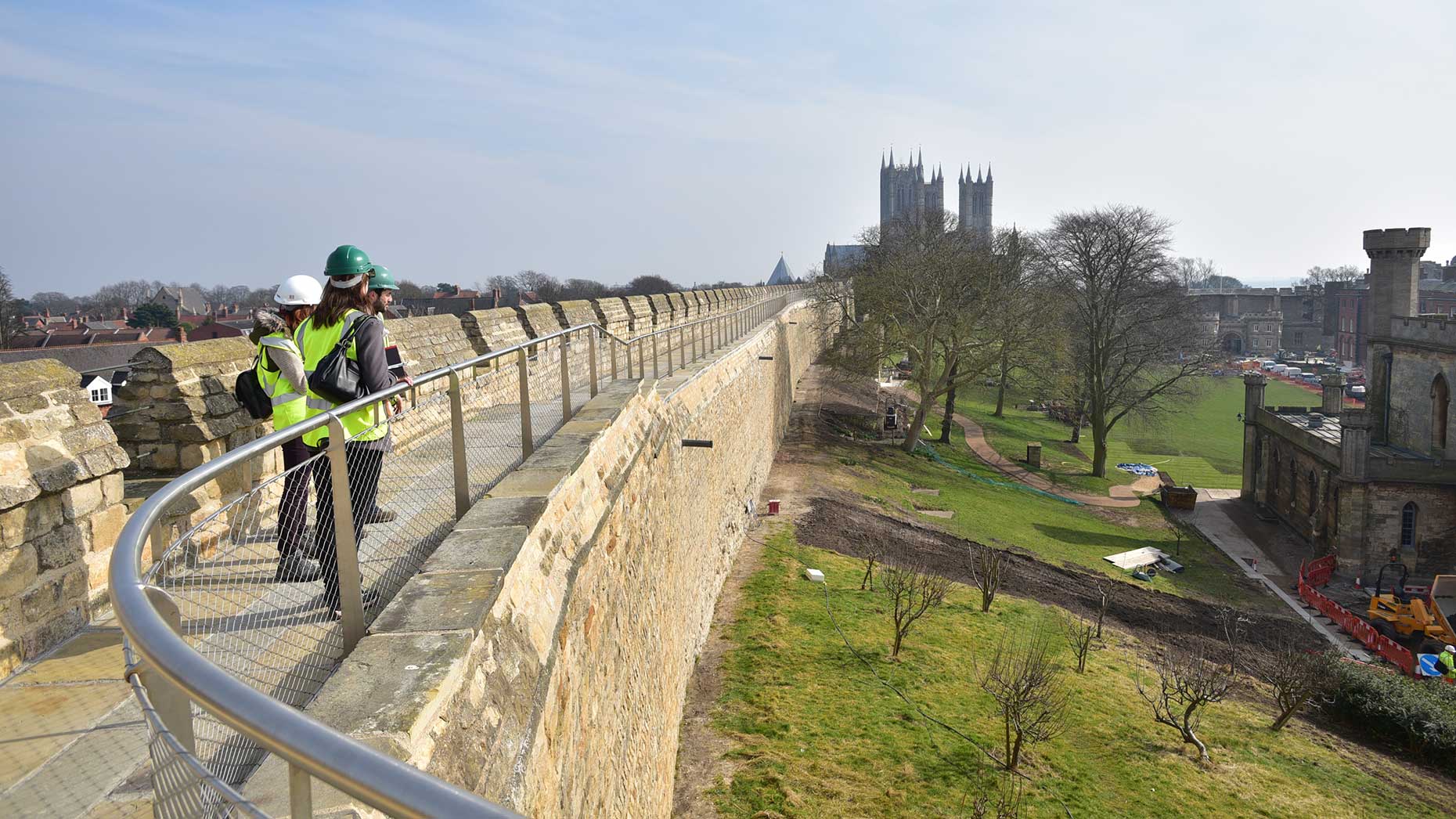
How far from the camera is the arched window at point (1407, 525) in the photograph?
80.2 feet

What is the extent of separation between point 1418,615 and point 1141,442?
23819 millimetres

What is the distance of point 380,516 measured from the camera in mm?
3879

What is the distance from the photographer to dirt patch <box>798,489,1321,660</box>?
56.6 ft

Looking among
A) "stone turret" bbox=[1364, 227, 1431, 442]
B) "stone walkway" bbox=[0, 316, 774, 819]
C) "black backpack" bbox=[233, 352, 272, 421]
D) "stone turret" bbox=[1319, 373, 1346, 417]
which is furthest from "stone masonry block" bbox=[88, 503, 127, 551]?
"stone turret" bbox=[1364, 227, 1431, 442]

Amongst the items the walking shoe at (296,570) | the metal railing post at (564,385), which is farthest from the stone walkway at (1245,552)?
the walking shoe at (296,570)

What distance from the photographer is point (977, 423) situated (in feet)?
129

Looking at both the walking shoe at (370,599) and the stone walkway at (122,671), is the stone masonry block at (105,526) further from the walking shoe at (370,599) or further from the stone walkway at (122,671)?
the walking shoe at (370,599)

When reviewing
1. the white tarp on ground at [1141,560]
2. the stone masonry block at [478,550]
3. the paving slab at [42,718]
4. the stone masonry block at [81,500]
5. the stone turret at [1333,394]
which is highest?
the stone masonry block at [81,500]

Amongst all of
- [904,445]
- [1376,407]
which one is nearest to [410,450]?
[904,445]

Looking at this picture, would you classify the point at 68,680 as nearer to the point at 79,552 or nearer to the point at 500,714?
the point at 79,552

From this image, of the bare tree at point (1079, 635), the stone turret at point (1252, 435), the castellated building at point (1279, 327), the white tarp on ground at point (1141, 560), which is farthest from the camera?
the castellated building at point (1279, 327)

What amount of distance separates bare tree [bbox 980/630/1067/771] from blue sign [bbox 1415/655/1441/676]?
9.20 meters

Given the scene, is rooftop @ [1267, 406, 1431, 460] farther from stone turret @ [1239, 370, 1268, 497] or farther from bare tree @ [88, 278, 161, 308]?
bare tree @ [88, 278, 161, 308]

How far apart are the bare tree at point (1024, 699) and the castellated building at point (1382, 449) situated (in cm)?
1693
